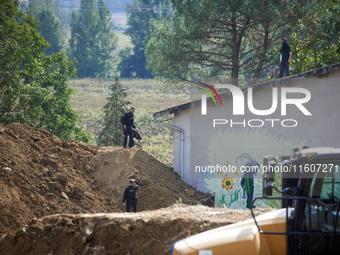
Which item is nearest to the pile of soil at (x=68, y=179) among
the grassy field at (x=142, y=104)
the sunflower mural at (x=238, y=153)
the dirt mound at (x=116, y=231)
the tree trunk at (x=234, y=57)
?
the sunflower mural at (x=238, y=153)

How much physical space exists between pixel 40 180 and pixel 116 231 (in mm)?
8531

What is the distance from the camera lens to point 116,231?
10.3 meters

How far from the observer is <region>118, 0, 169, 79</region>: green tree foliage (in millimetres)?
85625

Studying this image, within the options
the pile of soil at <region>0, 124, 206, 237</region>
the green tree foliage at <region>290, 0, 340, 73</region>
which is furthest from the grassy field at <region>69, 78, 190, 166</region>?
the pile of soil at <region>0, 124, 206, 237</region>

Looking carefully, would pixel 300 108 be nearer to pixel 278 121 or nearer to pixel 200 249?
pixel 278 121

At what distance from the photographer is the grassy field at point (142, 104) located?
42.9 m

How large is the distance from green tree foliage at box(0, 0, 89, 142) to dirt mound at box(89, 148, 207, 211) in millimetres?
9157

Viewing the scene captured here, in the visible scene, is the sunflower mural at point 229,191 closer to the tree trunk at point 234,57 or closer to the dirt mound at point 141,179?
the dirt mound at point 141,179

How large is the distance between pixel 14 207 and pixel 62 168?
11.8ft

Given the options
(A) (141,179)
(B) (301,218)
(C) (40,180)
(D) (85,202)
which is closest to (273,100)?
(A) (141,179)

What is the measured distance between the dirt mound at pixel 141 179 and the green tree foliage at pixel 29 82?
361 inches

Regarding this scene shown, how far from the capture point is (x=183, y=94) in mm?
70750

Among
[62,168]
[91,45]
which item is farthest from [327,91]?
[91,45]

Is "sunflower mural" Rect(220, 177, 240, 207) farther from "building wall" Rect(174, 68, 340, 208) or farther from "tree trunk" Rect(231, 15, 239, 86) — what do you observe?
"tree trunk" Rect(231, 15, 239, 86)
